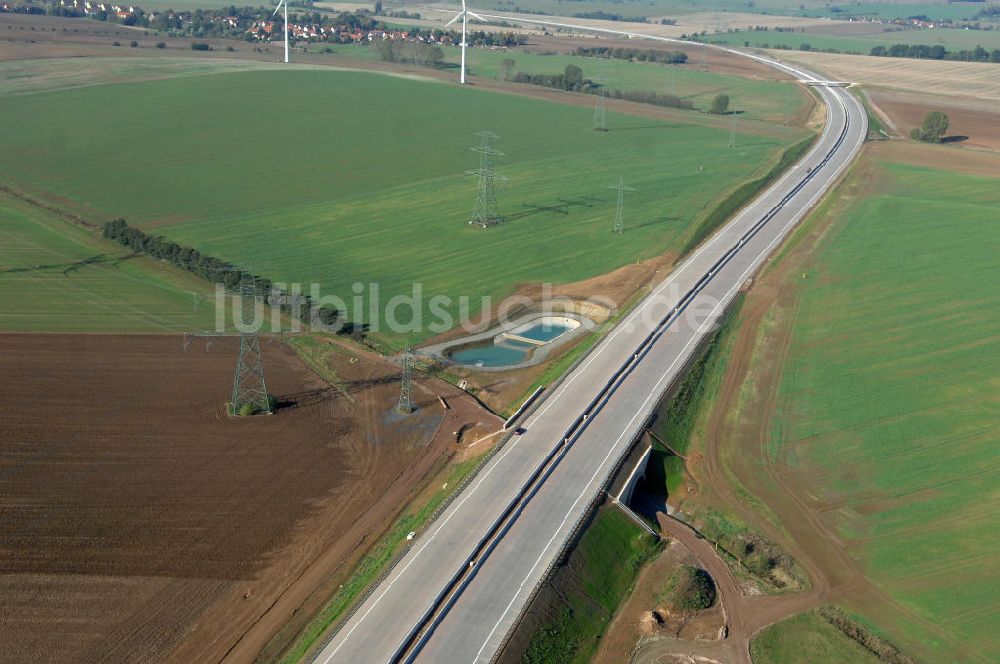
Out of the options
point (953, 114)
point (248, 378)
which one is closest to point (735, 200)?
point (248, 378)

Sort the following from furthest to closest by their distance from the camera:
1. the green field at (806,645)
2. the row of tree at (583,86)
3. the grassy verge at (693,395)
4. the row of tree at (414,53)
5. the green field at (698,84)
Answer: the row of tree at (414,53)
the green field at (698,84)
the row of tree at (583,86)
the grassy verge at (693,395)
the green field at (806,645)

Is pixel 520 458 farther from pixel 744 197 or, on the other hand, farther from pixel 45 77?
pixel 45 77

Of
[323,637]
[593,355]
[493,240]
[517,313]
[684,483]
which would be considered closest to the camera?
[323,637]

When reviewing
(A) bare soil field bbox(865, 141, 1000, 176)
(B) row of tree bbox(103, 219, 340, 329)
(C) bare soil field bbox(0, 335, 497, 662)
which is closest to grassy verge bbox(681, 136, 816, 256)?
(A) bare soil field bbox(865, 141, 1000, 176)

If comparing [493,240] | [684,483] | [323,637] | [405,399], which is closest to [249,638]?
[323,637]

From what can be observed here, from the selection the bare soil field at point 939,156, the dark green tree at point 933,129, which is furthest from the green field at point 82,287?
the dark green tree at point 933,129

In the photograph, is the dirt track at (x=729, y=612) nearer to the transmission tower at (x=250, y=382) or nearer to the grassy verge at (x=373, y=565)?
the grassy verge at (x=373, y=565)
